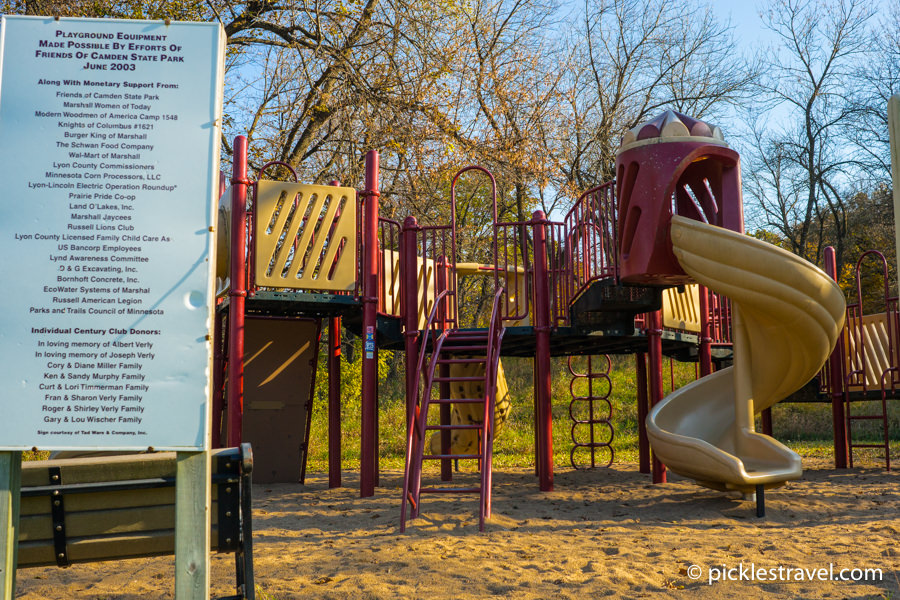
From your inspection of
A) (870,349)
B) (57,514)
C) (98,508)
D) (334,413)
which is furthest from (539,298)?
(57,514)

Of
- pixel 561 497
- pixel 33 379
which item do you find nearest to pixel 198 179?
pixel 33 379

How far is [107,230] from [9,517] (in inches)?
49.8

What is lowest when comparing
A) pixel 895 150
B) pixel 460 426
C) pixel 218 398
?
pixel 460 426

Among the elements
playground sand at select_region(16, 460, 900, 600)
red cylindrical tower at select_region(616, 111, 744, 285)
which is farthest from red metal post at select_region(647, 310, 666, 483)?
red cylindrical tower at select_region(616, 111, 744, 285)

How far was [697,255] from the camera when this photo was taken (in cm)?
759

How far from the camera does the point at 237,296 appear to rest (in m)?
9.05

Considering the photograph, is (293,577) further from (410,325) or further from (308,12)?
(308,12)

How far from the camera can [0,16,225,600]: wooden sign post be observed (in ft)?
10.7

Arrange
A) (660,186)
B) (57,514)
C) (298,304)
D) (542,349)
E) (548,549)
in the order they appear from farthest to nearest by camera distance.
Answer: (298,304) < (542,349) < (660,186) < (548,549) < (57,514)

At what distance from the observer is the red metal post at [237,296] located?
8914mm

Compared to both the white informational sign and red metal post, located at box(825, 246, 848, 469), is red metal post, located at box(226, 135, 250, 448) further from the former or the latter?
red metal post, located at box(825, 246, 848, 469)

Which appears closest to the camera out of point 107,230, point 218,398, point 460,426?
point 107,230

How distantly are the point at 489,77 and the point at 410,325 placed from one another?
1224 centimetres

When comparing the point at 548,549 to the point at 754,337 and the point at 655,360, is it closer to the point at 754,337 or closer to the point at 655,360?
the point at 754,337
